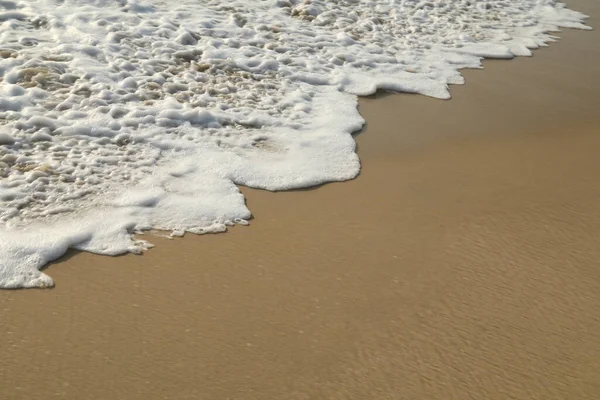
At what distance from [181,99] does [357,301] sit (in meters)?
2.17

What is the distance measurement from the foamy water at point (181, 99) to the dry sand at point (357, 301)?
20 cm

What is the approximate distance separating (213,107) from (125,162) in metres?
0.91

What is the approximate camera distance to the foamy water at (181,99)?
10.5ft

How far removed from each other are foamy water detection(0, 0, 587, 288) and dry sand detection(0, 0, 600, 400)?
0.20 meters

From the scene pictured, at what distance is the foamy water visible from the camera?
3.20 metres

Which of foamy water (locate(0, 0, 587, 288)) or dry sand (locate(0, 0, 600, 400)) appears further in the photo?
foamy water (locate(0, 0, 587, 288))

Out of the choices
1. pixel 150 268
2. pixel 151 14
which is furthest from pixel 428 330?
pixel 151 14

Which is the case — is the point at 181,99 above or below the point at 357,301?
above

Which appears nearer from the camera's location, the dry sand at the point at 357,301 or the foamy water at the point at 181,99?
the dry sand at the point at 357,301

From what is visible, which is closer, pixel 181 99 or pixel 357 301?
pixel 357 301

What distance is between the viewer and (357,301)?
276 cm

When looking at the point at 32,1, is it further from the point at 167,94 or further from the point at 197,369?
the point at 197,369

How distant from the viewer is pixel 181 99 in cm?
435

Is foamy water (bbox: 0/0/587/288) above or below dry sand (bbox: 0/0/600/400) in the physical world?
above
